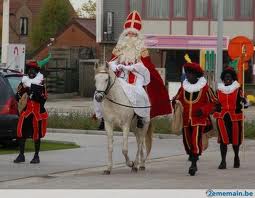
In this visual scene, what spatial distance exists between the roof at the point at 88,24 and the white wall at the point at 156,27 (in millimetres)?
8405

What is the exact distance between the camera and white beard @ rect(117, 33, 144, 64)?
44.3ft

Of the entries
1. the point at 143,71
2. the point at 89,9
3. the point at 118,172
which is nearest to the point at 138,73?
the point at 143,71

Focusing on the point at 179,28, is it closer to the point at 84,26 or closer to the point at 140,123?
the point at 84,26

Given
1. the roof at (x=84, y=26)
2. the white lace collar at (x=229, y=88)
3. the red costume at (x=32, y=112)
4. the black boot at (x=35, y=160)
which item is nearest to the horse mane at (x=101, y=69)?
the red costume at (x=32, y=112)

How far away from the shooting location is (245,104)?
14.3 meters

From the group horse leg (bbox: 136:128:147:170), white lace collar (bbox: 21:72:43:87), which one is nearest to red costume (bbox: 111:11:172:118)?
horse leg (bbox: 136:128:147:170)

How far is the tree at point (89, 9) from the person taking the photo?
84.8 m

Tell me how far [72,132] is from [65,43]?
3749cm

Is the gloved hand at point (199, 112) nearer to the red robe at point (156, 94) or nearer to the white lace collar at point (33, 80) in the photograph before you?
the red robe at point (156, 94)

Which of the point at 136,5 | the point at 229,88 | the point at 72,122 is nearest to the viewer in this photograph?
the point at 229,88

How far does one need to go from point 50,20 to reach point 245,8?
2481 centimetres

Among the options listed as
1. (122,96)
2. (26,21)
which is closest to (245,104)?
(122,96)

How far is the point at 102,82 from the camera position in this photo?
12477mm

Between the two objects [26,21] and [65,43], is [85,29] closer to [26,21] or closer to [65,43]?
[65,43]
